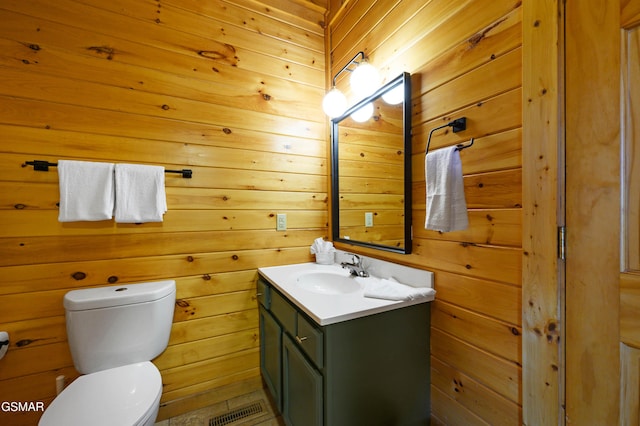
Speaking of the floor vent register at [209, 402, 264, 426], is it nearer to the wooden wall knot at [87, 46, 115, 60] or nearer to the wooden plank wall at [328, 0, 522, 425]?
the wooden plank wall at [328, 0, 522, 425]

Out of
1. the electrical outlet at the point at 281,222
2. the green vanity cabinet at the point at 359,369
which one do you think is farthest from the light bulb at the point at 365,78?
the green vanity cabinet at the point at 359,369

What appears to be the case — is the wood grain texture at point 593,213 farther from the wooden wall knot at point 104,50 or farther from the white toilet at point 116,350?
the wooden wall knot at point 104,50

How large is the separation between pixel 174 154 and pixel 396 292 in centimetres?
145

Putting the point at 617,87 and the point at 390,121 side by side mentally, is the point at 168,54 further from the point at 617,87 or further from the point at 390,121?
the point at 617,87

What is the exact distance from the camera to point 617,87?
668mm

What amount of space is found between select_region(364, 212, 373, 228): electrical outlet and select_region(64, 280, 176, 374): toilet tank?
1.20 meters

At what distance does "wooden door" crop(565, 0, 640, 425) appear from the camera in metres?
0.65

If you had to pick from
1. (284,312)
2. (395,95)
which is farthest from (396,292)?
(395,95)

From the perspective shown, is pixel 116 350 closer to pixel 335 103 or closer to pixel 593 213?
pixel 335 103

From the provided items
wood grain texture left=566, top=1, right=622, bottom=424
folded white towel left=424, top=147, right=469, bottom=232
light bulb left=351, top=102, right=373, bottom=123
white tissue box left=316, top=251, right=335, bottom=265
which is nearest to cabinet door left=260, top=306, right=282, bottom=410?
white tissue box left=316, top=251, right=335, bottom=265

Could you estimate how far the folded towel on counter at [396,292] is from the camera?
1088 millimetres

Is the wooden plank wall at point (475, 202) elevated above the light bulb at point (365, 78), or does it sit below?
below

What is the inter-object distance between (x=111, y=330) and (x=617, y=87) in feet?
6.79

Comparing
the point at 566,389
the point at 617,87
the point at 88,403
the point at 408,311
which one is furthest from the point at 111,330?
the point at 617,87
